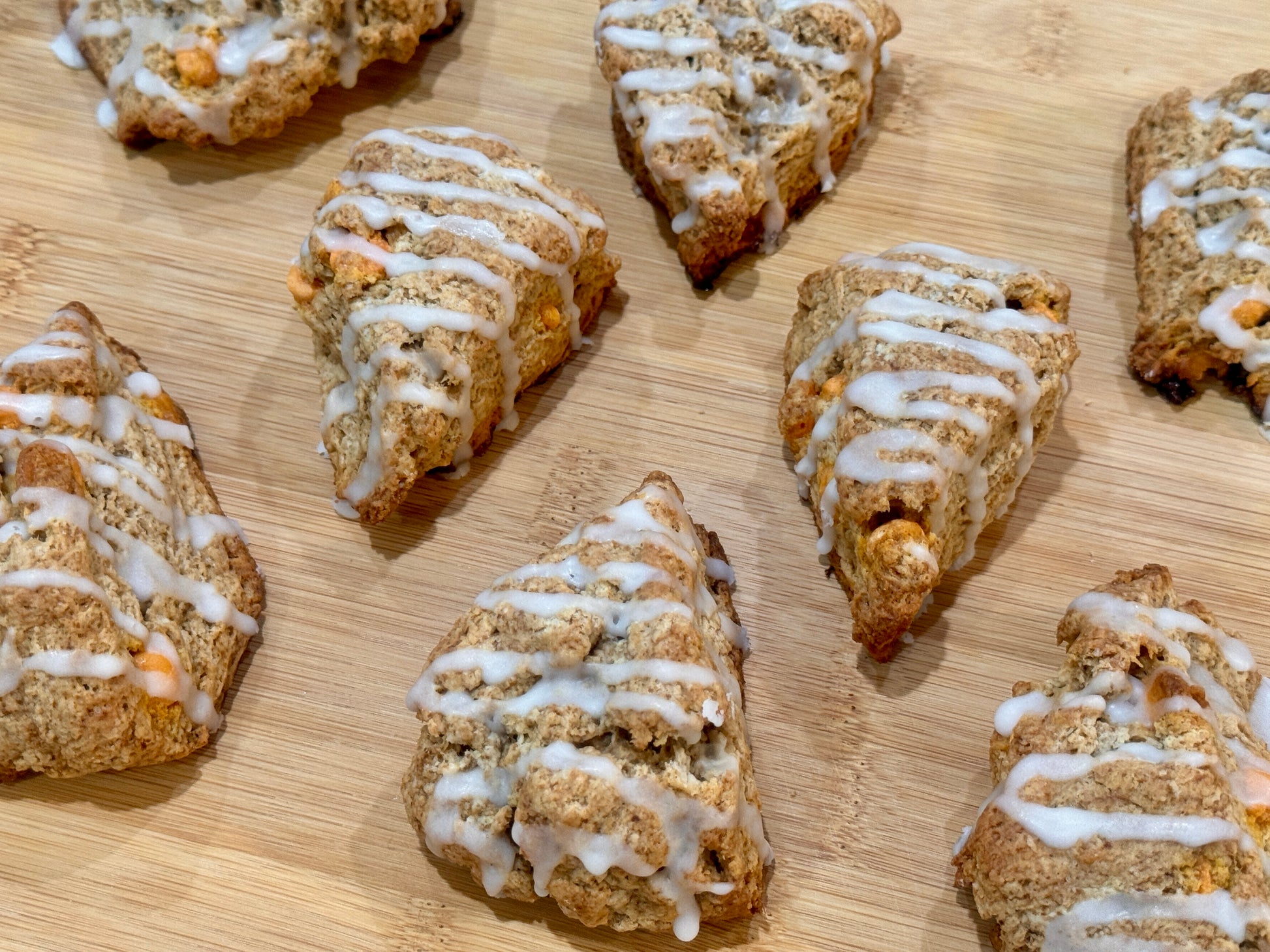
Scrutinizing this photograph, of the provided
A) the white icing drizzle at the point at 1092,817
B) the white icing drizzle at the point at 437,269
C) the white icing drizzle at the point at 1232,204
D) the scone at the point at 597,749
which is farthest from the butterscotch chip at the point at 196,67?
the white icing drizzle at the point at 1092,817

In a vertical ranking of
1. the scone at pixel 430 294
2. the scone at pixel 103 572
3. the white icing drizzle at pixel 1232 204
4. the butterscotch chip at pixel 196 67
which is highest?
the white icing drizzle at pixel 1232 204

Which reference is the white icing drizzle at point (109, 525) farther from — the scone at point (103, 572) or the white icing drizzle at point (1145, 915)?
the white icing drizzle at point (1145, 915)

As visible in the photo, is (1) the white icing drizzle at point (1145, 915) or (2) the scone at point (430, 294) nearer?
(1) the white icing drizzle at point (1145, 915)

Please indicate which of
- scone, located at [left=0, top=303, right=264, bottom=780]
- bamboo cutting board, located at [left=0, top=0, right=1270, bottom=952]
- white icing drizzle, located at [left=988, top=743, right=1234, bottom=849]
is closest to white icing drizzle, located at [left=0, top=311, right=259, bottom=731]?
scone, located at [left=0, top=303, right=264, bottom=780]

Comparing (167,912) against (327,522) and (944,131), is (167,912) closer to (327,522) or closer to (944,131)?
(327,522)

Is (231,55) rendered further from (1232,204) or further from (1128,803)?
(1128,803)

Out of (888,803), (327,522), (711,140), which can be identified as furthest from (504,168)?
(888,803)
